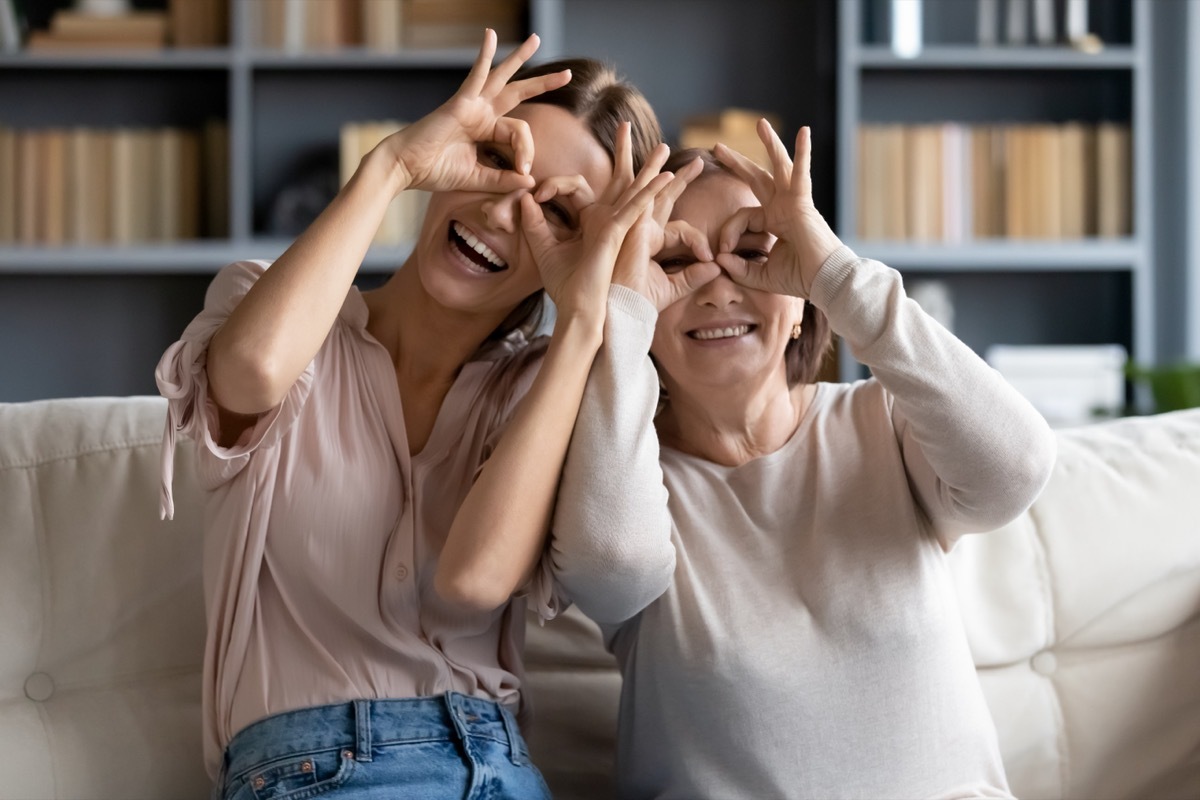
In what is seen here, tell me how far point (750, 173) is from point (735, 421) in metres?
0.29

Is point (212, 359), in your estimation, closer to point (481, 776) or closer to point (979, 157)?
point (481, 776)

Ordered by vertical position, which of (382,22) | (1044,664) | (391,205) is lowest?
(1044,664)

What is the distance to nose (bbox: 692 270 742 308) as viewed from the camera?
1.39 meters

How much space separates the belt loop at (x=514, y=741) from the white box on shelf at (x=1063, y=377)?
2.56 meters

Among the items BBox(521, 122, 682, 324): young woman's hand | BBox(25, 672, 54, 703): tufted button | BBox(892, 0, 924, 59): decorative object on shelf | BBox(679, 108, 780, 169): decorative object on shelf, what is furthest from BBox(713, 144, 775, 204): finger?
BBox(892, 0, 924, 59): decorative object on shelf

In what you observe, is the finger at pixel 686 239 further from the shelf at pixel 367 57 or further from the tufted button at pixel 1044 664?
the shelf at pixel 367 57

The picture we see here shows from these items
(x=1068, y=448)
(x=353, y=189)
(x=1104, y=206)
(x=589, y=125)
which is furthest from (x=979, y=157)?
(x=353, y=189)

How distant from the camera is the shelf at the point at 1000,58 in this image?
11.6 feet

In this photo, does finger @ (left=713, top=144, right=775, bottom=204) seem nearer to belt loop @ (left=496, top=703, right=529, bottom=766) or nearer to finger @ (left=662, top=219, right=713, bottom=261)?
finger @ (left=662, top=219, right=713, bottom=261)

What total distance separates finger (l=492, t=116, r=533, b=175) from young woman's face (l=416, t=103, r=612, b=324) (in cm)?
2

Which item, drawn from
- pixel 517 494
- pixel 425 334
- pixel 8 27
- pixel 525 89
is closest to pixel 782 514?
pixel 517 494

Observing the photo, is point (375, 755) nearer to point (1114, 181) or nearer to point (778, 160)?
point (778, 160)

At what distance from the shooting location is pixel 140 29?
134 inches

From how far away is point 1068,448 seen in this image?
67.2 inches
